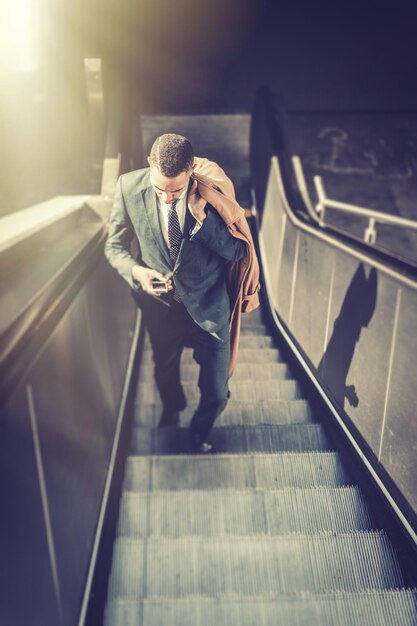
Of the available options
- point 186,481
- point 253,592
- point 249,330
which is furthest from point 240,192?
point 253,592

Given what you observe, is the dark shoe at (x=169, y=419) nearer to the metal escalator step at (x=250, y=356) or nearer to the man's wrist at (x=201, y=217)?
the metal escalator step at (x=250, y=356)

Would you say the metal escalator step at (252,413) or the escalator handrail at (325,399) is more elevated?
the escalator handrail at (325,399)

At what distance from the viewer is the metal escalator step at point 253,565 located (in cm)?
204

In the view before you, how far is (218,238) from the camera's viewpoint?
67.1 inches

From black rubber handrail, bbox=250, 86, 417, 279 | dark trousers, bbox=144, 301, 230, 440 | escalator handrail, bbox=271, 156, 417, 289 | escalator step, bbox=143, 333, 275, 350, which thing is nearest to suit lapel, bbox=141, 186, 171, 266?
dark trousers, bbox=144, 301, 230, 440

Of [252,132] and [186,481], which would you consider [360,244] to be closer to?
[186,481]

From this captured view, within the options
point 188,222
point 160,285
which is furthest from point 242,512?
point 188,222

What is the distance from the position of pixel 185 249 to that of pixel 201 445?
148 cm

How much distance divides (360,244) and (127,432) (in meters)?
1.87

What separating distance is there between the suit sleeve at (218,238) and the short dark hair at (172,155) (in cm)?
25

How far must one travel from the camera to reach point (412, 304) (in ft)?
6.30

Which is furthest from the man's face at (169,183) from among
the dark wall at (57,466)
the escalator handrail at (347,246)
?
the escalator handrail at (347,246)

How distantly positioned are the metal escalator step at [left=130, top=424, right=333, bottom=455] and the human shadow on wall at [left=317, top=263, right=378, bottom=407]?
1.11 feet

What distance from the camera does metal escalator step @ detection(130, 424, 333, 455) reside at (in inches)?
113
